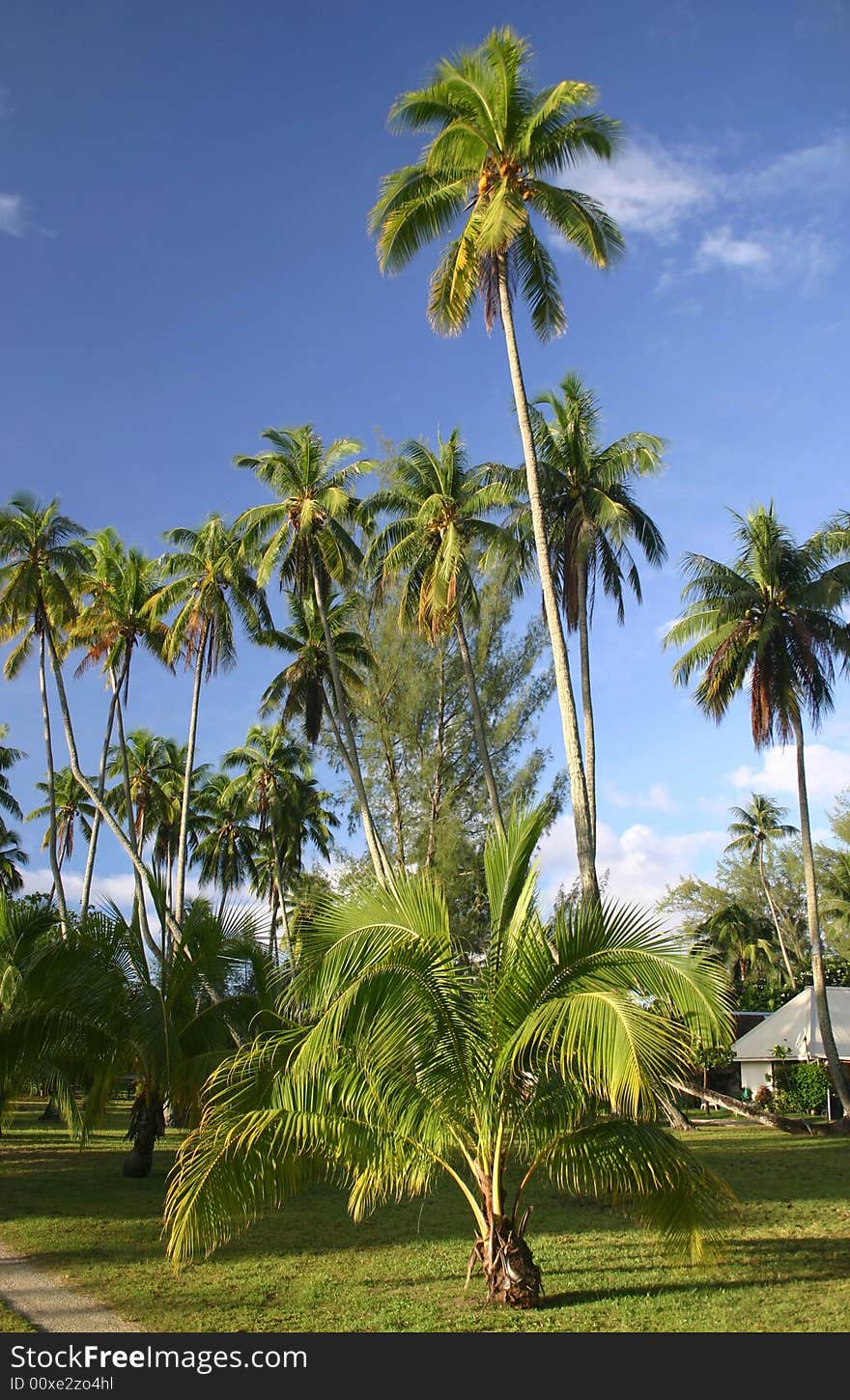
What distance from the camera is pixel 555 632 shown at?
17.2 metres

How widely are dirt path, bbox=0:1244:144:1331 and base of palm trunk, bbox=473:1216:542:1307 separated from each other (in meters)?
2.78

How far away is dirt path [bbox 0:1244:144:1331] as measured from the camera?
8.12 metres

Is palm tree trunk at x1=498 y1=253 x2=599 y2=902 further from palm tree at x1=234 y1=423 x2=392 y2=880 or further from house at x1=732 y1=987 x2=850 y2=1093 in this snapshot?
house at x1=732 y1=987 x2=850 y2=1093

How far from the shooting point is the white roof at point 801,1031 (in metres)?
30.5

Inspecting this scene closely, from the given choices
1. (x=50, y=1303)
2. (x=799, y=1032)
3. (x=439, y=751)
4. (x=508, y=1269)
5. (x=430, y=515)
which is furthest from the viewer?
(x=799, y=1032)

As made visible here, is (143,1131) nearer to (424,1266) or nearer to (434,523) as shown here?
(424,1266)

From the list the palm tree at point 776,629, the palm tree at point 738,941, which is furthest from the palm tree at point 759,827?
the palm tree at point 776,629

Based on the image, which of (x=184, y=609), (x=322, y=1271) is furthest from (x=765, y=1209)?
(x=184, y=609)

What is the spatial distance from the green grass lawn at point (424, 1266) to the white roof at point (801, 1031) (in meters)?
14.1

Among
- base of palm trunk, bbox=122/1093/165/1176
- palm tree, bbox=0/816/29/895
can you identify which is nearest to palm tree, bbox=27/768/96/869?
palm tree, bbox=0/816/29/895

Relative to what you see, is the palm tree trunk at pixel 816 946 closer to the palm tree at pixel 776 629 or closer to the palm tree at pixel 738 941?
the palm tree at pixel 776 629

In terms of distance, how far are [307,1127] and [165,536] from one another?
2606cm

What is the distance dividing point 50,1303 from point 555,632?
1165cm

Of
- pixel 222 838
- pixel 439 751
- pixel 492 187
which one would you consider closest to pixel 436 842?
pixel 439 751
